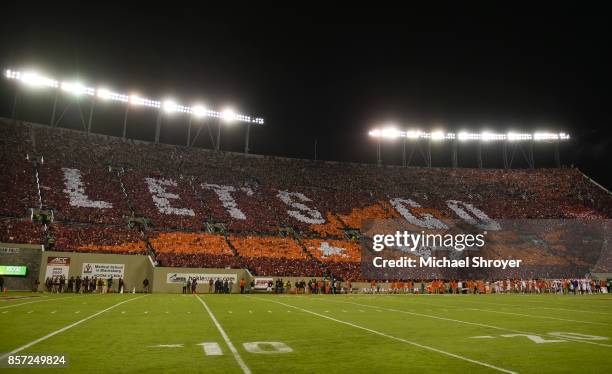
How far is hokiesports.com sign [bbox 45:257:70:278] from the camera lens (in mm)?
34562

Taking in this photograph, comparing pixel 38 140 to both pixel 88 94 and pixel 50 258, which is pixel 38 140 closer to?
pixel 88 94

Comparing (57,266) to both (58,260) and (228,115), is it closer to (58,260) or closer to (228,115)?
(58,260)

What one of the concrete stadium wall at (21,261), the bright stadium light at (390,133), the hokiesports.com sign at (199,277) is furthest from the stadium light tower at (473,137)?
the concrete stadium wall at (21,261)

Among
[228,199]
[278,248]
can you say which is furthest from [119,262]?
[228,199]

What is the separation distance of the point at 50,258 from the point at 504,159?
68.6 m

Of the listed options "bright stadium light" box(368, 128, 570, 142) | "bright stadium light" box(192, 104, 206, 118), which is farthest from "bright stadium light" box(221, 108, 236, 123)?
"bright stadium light" box(368, 128, 570, 142)

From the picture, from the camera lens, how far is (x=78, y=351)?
8312 mm

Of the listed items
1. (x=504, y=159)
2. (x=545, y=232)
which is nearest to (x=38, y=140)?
(x=545, y=232)

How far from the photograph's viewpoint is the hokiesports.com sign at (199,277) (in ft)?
124

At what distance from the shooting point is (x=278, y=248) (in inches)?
1837

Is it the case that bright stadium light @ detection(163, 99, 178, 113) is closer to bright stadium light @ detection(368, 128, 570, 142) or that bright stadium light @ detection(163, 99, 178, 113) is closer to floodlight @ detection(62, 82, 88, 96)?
floodlight @ detection(62, 82, 88, 96)

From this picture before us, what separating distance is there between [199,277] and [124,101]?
3063cm

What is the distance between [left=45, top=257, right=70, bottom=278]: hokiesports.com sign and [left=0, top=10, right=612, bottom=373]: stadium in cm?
10

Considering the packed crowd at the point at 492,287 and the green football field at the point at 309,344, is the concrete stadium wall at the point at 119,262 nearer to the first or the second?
the packed crowd at the point at 492,287
